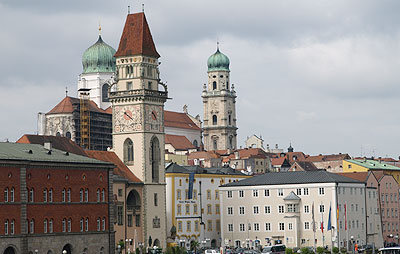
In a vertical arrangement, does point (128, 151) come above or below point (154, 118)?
below

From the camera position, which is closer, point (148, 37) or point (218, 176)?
point (148, 37)

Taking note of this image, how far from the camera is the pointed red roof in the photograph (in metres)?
138

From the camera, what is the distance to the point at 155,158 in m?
138

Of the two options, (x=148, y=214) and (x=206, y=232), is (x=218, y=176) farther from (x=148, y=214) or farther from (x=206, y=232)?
(x=148, y=214)

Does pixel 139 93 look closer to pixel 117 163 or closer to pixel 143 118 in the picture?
pixel 143 118

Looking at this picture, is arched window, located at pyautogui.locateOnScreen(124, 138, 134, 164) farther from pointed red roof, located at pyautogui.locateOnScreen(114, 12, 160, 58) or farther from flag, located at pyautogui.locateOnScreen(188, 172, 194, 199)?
flag, located at pyautogui.locateOnScreen(188, 172, 194, 199)

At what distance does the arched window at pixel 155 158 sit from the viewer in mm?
137125

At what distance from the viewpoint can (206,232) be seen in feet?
512

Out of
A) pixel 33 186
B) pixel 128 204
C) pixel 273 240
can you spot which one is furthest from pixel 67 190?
pixel 273 240

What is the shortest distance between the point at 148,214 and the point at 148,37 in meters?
24.0

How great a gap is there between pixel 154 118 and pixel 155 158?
17.8ft

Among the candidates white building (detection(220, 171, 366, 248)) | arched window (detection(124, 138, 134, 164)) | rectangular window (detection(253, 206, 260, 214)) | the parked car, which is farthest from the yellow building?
the parked car

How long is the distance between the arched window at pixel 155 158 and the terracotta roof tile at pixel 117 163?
3.22 m

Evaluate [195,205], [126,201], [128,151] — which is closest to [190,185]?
[195,205]
